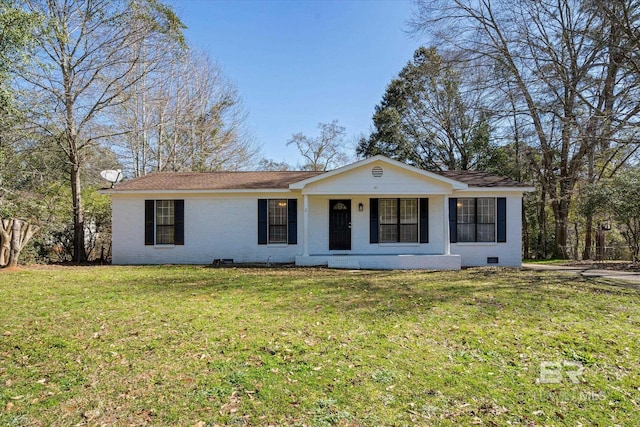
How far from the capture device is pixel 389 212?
12484mm

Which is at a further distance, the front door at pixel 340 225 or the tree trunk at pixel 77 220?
the tree trunk at pixel 77 220

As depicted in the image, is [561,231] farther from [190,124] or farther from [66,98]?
[66,98]

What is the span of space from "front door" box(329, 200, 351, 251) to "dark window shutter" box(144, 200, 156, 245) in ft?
20.8

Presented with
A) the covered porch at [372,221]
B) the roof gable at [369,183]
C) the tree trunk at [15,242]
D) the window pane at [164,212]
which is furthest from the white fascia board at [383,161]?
the tree trunk at [15,242]

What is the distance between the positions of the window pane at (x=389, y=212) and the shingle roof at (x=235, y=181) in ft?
8.10

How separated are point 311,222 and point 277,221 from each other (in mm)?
1234

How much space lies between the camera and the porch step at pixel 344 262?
11414 millimetres

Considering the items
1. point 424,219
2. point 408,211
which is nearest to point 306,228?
point 408,211

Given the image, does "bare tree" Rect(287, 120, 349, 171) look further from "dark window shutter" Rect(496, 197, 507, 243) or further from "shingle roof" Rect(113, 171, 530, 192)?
"dark window shutter" Rect(496, 197, 507, 243)

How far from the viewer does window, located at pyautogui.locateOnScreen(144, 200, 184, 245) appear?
12.0 meters

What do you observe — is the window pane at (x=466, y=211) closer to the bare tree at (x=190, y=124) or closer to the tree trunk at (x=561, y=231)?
the tree trunk at (x=561, y=231)

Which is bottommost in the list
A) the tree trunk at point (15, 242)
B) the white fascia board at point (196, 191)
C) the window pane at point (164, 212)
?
the tree trunk at point (15, 242)

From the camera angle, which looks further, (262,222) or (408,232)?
(408,232)

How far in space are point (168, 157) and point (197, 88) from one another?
4983 mm
